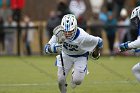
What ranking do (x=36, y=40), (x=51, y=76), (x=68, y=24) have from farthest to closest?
(x=36, y=40) < (x=51, y=76) < (x=68, y=24)

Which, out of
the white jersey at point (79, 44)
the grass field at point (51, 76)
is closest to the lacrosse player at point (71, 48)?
the white jersey at point (79, 44)

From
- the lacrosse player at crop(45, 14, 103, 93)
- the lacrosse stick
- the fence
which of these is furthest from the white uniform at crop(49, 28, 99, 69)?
the fence

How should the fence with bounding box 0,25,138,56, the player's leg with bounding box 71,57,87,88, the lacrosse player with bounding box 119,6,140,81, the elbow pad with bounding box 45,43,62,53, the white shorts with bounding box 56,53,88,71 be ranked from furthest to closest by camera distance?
the fence with bounding box 0,25,138,56 < the white shorts with bounding box 56,53,88,71 < the player's leg with bounding box 71,57,87,88 < the lacrosse player with bounding box 119,6,140,81 < the elbow pad with bounding box 45,43,62,53

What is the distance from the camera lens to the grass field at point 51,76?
15188mm

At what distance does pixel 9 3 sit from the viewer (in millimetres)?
28094

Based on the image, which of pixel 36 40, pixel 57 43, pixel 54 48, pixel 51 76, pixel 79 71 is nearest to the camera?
pixel 54 48

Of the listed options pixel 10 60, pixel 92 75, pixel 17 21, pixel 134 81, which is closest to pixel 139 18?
pixel 134 81

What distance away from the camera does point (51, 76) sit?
1838 centimetres

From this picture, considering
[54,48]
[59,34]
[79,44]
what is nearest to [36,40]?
[79,44]

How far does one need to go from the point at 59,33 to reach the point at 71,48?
0.59 meters

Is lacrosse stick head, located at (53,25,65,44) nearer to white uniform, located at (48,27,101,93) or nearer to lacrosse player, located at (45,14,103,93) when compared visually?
lacrosse player, located at (45,14,103,93)

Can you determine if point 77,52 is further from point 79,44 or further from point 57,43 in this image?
point 57,43

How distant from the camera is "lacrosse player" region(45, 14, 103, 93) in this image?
12.8 m

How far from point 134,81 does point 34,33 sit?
9.94 meters
